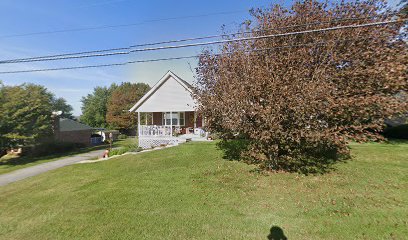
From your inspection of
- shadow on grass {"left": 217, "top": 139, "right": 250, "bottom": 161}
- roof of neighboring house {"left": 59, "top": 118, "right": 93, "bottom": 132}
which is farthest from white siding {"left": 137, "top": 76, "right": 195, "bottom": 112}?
roof of neighboring house {"left": 59, "top": 118, "right": 93, "bottom": 132}

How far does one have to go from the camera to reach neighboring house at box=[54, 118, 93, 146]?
3214 cm

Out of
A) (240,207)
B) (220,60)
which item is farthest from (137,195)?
(220,60)

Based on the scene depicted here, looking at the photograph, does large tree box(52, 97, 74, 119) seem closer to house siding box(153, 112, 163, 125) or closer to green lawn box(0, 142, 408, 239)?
house siding box(153, 112, 163, 125)

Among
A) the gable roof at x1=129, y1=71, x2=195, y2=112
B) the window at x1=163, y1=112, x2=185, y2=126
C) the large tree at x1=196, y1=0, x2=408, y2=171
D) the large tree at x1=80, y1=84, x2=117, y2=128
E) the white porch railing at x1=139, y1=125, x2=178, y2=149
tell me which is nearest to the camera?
the large tree at x1=196, y1=0, x2=408, y2=171

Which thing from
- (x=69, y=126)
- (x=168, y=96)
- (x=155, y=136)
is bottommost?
(x=155, y=136)

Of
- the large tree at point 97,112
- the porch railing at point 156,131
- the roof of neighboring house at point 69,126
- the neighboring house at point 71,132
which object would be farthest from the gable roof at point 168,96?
the large tree at point 97,112

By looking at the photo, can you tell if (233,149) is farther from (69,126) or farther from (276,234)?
(69,126)

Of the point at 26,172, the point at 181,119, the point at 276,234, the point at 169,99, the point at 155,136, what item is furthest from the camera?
the point at 181,119

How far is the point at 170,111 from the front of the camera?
21.7 metres

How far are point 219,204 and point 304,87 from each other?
4.54 m

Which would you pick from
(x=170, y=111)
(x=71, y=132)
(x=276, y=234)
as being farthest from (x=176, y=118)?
(x=71, y=132)

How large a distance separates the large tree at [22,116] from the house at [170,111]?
38.3ft

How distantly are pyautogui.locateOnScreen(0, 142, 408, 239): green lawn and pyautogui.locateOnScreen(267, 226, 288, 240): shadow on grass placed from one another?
11 centimetres

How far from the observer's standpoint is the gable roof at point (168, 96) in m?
21.2
